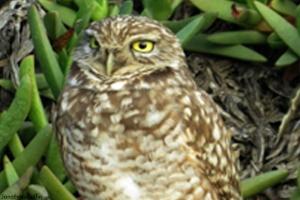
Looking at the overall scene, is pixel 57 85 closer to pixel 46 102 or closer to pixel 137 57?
pixel 46 102

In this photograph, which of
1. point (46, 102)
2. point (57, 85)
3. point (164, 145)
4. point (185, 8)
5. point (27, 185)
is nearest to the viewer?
point (164, 145)

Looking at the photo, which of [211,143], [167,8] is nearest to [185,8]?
[167,8]

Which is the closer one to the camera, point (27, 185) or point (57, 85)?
point (27, 185)

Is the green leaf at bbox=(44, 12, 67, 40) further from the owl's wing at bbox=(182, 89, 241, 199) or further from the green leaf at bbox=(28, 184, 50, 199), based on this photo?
the owl's wing at bbox=(182, 89, 241, 199)

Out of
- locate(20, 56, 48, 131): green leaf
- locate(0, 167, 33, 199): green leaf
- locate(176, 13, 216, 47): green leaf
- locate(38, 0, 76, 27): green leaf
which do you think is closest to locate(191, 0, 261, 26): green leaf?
locate(176, 13, 216, 47): green leaf

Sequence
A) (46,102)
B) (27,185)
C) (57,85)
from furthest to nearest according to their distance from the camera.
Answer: (46,102) < (57,85) < (27,185)

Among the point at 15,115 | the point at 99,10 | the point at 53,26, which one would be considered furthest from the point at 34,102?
the point at 99,10
